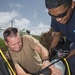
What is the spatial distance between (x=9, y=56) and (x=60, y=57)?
4.21ft

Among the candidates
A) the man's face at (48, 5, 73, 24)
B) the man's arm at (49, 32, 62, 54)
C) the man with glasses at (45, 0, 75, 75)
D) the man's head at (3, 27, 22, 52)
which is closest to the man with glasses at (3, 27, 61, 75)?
the man's head at (3, 27, 22, 52)

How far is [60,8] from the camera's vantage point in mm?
2322

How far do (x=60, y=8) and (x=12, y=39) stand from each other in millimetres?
1053

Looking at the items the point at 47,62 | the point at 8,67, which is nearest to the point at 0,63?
the point at 8,67

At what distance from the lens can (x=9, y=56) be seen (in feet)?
11.2

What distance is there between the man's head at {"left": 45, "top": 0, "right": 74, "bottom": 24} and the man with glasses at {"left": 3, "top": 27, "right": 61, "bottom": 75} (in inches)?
35.3

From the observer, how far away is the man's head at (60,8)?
2296mm

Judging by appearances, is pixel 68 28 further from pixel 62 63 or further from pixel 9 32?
pixel 9 32

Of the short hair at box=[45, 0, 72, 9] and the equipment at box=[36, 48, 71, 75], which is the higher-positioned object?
the short hair at box=[45, 0, 72, 9]

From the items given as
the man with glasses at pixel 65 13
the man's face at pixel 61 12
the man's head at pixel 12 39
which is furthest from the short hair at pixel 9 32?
the man's face at pixel 61 12

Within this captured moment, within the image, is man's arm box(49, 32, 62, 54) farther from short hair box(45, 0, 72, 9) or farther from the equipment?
short hair box(45, 0, 72, 9)

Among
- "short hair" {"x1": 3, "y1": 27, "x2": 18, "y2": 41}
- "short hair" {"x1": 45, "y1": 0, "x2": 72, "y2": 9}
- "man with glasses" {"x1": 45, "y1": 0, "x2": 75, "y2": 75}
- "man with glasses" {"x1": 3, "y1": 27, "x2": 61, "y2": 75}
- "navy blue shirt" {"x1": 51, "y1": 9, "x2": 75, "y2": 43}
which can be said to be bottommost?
"man with glasses" {"x1": 3, "y1": 27, "x2": 61, "y2": 75}

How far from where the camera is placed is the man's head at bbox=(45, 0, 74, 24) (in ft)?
7.53

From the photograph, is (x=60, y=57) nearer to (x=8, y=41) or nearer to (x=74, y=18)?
(x=74, y=18)
